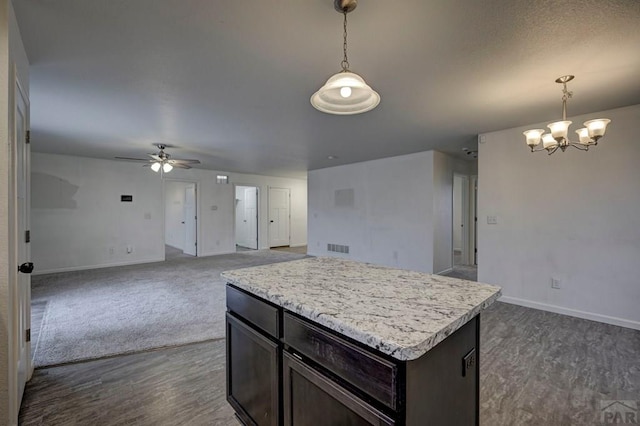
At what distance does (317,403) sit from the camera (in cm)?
109

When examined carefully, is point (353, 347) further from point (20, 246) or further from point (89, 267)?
point (89, 267)

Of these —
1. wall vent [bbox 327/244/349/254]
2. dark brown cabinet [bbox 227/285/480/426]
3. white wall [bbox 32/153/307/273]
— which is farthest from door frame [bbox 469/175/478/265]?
white wall [bbox 32/153/307/273]

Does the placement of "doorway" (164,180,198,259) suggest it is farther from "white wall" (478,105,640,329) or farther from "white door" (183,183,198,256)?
"white wall" (478,105,640,329)

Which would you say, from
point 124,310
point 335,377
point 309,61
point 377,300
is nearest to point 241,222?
point 124,310

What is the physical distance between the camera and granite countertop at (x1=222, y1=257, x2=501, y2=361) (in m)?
0.87

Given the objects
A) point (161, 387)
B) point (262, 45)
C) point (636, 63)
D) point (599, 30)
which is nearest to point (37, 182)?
point (161, 387)

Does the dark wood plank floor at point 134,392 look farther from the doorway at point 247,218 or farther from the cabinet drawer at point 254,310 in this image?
the doorway at point 247,218

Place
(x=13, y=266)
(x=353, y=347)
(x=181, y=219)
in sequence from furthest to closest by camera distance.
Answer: (x=181, y=219) → (x=13, y=266) → (x=353, y=347)

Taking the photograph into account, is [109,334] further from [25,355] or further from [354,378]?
[354,378]

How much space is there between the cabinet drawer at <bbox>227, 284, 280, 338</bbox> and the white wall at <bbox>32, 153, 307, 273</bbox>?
233 inches

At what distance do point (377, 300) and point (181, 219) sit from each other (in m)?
8.47

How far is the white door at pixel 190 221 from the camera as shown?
7434 millimetres

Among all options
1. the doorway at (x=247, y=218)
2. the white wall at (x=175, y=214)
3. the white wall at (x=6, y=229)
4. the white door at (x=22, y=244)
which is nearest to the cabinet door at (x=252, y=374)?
the white wall at (x=6, y=229)

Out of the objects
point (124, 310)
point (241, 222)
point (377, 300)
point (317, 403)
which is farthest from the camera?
point (241, 222)
